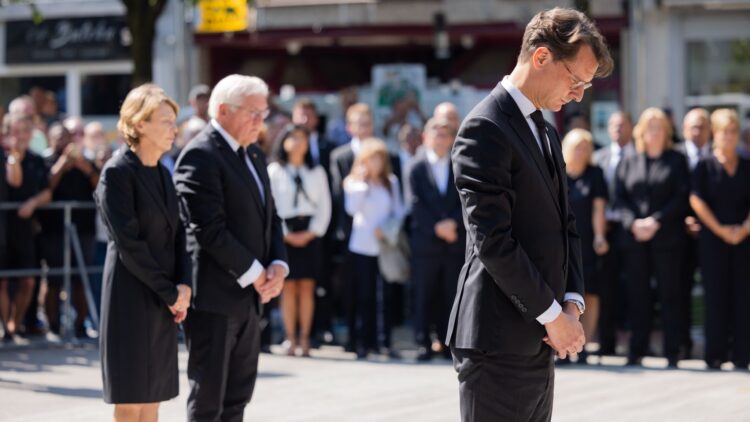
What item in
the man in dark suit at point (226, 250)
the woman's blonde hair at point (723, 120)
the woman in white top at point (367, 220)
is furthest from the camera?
the woman in white top at point (367, 220)

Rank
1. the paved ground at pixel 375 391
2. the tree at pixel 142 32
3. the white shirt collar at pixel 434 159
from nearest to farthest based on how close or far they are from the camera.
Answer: the paved ground at pixel 375 391, the white shirt collar at pixel 434 159, the tree at pixel 142 32

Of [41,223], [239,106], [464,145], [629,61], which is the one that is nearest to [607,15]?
[629,61]

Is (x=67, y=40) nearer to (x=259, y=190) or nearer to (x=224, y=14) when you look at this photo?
(x=224, y=14)

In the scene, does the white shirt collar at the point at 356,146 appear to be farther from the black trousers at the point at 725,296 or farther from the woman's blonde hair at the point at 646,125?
the black trousers at the point at 725,296

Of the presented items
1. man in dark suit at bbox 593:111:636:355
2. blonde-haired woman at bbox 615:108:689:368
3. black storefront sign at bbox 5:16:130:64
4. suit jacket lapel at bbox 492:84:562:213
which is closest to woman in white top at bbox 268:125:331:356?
man in dark suit at bbox 593:111:636:355

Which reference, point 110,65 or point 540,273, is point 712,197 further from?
point 110,65

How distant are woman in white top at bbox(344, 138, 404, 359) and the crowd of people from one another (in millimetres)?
13

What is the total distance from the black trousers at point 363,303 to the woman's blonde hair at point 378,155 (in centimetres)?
75

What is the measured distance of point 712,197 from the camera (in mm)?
11727

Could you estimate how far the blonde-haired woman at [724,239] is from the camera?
38.2 feet

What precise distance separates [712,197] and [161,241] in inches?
251

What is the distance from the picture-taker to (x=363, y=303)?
12703 mm

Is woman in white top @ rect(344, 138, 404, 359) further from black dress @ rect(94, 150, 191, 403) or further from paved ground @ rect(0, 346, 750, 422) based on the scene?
black dress @ rect(94, 150, 191, 403)

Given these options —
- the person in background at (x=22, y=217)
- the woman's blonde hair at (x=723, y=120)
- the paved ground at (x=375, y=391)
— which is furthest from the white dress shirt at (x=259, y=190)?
the person in background at (x=22, y=217)
